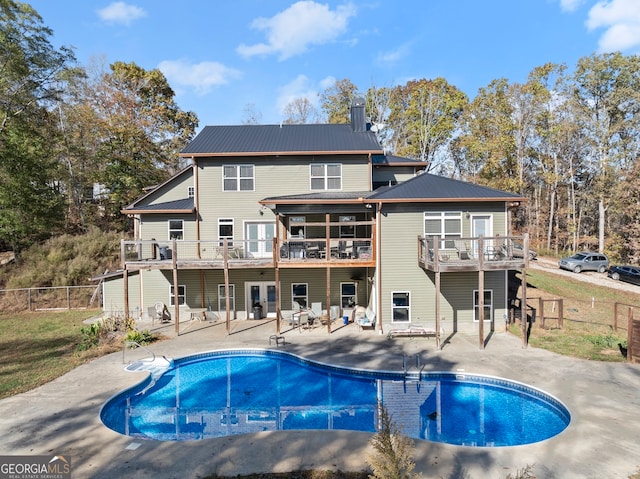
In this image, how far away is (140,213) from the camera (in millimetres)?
17484

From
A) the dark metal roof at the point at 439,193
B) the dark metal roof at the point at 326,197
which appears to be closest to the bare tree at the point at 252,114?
the dark metal roof at the point at 326,197

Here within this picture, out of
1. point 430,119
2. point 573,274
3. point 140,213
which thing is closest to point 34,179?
point 140,213

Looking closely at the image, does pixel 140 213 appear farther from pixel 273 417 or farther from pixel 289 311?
pixel 273 417

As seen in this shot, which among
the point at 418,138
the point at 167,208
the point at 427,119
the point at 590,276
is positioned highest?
the point at 427,119

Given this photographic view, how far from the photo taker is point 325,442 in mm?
7332

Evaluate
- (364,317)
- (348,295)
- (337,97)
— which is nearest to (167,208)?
(348,295)

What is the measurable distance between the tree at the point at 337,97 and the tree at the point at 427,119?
448 cm

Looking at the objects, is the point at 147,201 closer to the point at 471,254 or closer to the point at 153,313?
the point at 153,313

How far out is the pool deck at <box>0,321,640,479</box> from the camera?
Answer: 6.47 metres

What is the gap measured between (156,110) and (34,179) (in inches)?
455

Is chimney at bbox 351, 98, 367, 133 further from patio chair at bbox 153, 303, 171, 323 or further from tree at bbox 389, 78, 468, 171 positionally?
tree at bbox 389, 78, 468, 171

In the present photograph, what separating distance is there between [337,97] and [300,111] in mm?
4681

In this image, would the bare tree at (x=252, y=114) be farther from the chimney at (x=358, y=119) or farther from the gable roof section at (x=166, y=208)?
the gable roof section at (x=166, y=208)

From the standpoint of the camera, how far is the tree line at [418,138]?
77.0ft
